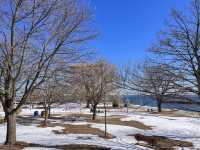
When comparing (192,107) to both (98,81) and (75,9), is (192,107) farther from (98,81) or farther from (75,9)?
(98,81)

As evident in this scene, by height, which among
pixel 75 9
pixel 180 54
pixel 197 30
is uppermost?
pixel 75 9

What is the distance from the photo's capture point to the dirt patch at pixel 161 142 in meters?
18.8

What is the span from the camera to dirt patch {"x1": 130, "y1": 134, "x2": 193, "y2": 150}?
18.8 metres

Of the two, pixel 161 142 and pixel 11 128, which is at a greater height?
pixel 11 128

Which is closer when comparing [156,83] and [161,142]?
[156,83]

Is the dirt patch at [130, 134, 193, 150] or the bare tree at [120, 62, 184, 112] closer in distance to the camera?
the bare tree at [120, 62, 184, 112]

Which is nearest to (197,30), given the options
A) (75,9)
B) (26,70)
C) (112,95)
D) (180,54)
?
(180,54)

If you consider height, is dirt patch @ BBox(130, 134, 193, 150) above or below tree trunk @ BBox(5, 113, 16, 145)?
below

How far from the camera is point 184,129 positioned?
2789 cm

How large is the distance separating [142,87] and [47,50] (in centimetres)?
498

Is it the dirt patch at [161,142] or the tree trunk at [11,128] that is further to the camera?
the dirt patch at [161,142]

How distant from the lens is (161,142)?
2038 cm

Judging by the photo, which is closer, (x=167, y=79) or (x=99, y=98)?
(x=167, y=79)

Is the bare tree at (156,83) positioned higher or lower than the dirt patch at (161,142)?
higher
